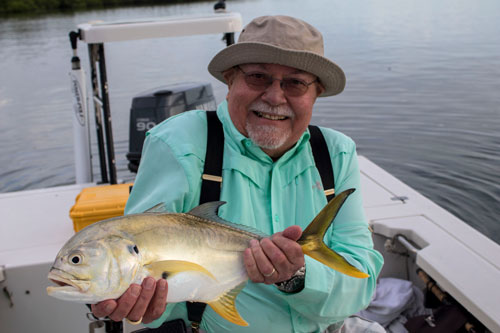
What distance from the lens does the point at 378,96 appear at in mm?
11875

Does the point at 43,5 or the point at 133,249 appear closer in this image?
the point at 133,249

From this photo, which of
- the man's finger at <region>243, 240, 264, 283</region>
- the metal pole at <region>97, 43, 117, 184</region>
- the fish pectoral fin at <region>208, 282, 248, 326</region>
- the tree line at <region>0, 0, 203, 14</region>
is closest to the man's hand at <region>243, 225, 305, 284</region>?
the man's finger at <region>243, 240, 264, 283</region>

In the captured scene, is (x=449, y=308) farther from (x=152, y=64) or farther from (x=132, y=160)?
(x=152, y=64)

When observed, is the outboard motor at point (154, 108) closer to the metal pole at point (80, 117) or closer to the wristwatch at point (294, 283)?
the metal pole at point (80, 117)

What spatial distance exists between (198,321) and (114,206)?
1381mm

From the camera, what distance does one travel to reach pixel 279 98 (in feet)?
6.82

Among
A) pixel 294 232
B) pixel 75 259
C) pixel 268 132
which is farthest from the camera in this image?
pixel 268 132

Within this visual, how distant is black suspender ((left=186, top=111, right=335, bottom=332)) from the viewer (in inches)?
79.0

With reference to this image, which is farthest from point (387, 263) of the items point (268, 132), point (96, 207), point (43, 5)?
point (43, 5)

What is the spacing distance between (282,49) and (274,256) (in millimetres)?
868

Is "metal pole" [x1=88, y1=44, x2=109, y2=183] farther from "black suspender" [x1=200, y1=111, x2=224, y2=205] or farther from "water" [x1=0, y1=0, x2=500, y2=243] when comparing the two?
"water" [x1=0, y1=0, x2=500, y2=243]

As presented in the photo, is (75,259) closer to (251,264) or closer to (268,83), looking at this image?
(251,264)

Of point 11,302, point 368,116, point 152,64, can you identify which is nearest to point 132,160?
point 11,302

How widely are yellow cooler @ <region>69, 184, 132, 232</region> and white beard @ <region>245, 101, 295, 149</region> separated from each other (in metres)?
1.39
